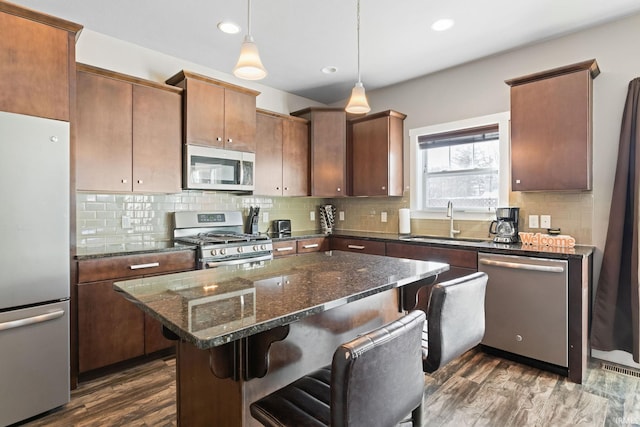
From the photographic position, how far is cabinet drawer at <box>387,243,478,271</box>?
117 inches

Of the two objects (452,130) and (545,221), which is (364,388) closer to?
(545,221)

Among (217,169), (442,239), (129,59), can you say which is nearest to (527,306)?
(442,239)

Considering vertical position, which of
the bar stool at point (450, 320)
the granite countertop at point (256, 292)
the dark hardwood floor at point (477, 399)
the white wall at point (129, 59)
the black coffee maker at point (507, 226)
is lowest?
the dark hardwood floor at point (477, 399)

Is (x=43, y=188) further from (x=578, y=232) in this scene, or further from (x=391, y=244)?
(x=578, y=232)

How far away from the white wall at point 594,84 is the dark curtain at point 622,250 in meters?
0.10

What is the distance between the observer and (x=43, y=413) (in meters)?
2.12

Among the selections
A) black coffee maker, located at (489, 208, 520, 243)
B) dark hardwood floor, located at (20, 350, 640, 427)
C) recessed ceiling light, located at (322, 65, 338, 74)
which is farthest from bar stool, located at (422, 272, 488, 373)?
recessed ceiling light, located at (322, 65, 338, 74)

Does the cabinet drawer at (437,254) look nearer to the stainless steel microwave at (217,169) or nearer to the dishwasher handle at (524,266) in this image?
the dishwasher handle at (524,266)

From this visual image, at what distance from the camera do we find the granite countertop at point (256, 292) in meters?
1.00

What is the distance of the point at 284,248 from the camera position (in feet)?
12.3

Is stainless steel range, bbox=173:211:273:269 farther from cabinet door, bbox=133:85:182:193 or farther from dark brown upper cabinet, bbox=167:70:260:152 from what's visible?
dark brown upper cabinet, bbox=167:70:260:152

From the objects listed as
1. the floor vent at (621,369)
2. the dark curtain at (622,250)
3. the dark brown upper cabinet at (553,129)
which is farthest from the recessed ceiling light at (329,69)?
the floor vent at (621,369)

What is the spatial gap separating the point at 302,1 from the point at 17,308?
2.67 metres

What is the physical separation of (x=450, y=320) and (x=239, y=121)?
287 centimetres
